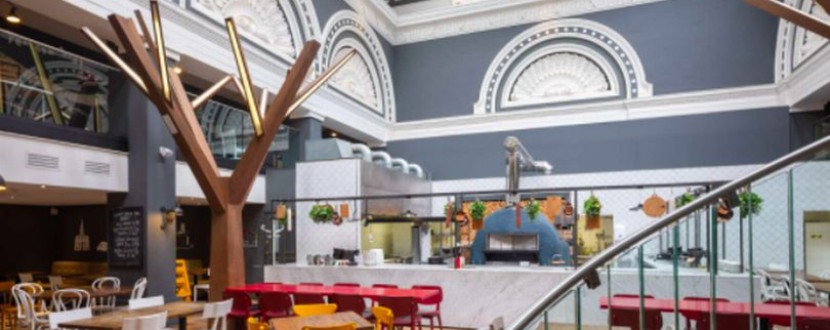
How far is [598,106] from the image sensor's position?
12.7 meters

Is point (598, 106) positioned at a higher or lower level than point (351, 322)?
higher

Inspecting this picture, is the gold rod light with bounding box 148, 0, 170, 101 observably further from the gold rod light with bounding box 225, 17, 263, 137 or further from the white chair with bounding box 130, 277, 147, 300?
Answer: the white chair with bounding box 130, 277, 147, 300

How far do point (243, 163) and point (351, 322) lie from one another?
9.46ft

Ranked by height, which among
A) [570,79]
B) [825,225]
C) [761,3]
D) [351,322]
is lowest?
[351,322]

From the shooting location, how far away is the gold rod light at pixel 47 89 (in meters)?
6.87

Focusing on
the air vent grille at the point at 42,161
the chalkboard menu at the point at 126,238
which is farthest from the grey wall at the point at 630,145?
the air vent grille at the point at 42,161

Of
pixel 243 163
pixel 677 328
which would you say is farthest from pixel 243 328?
pixel 677 328

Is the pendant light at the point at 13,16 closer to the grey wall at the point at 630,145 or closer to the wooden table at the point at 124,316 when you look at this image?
the wooden table at the point at 124,316

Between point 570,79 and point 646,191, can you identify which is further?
point 570,79

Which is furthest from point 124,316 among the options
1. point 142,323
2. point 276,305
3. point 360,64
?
point 360,64

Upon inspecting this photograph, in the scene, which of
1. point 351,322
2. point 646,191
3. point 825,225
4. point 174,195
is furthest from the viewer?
point 646,191

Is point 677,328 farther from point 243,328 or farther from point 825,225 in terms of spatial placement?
point 243,328

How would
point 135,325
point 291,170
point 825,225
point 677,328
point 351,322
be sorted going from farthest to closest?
point 291,170, point 351,322, point 135,325, point 825,225, point 677,328

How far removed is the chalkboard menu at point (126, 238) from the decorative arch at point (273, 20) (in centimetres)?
326
